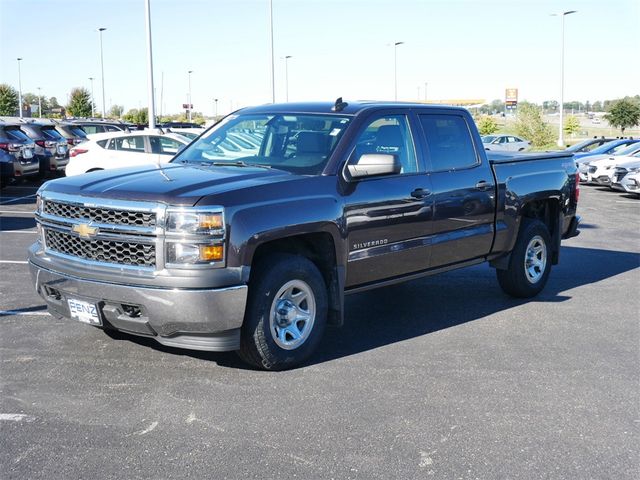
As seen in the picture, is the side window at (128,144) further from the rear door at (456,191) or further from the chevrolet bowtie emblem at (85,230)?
the chevrolet bowtie emblem at (85,230)

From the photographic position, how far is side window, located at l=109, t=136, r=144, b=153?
1684 cm

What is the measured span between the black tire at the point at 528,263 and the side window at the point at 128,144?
10.8 meters

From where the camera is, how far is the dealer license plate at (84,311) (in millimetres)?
5230

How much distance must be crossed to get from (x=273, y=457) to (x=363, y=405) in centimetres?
95

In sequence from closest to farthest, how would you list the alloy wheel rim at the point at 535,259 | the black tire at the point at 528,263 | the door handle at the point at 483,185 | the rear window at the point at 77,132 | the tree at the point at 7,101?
the door handle at the point at 483,185 < the black tire at the point at 528,263 < the alloy wheel rim at the point at 535,259 < the rear window at the point at 77,132 < the tree at the point at 7,101

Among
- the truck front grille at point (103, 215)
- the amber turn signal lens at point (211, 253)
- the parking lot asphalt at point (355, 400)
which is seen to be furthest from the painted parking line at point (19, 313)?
the amber turn signal lens at point (211, 253)

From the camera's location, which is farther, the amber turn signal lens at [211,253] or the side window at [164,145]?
the side window at [164,145]

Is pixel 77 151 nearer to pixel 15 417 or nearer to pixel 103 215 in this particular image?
pixel 103 215

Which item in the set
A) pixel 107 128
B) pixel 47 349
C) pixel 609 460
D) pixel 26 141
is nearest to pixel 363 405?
pixel 609 460

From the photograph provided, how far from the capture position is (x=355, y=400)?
5.02m

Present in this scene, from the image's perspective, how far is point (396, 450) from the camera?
4.26m

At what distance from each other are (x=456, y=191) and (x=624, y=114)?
2391 inches

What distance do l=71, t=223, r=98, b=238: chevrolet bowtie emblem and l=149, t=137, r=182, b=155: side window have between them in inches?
463

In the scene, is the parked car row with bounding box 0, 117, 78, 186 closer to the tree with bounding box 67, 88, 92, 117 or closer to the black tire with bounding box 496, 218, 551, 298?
the black tire with bounding box 496, 218, 551, 298
